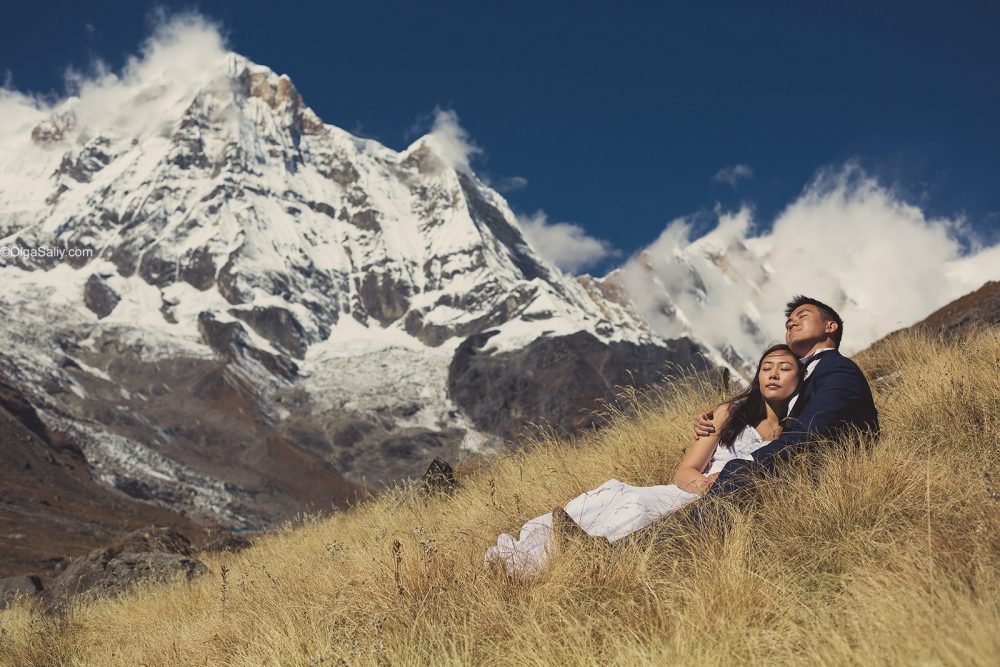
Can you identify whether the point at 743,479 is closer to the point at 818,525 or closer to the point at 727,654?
the point at 818,525

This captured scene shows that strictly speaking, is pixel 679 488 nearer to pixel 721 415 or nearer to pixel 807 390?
pixel 721 415

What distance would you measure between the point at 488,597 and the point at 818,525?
5.51 feet

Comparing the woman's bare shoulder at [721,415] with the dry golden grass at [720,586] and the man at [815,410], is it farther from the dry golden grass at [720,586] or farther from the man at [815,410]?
the dry golden grass at [720,586]

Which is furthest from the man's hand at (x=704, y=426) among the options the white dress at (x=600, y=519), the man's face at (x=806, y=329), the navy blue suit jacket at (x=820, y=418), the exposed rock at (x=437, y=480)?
the exposed rock at (x=437, y=480)

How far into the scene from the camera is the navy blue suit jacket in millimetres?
4023

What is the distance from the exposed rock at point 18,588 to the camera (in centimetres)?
1121

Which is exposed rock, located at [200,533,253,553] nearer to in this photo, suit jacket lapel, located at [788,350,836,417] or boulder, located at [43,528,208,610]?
boulder, located at [43,528,208,610]

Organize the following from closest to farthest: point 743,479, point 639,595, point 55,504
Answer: point 639,595 → point 743,479 → point 55,504

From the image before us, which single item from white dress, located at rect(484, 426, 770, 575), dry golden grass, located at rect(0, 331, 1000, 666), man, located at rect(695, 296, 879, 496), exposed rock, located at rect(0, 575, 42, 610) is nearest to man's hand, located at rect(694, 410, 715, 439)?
man, located at rect(695, 296, 879, 496)

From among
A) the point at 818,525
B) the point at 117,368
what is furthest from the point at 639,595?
the point at 117,368

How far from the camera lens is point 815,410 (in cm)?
423

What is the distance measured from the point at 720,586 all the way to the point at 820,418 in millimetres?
1557

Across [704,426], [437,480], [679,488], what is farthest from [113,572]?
[704,426]

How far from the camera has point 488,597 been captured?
344 centimetres
